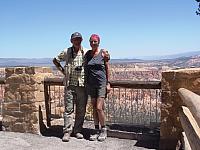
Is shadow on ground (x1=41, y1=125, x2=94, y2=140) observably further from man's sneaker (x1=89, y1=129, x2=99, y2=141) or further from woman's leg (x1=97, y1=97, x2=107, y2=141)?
woman's leg (x1=97, y1=97, x2=107, y2=141)

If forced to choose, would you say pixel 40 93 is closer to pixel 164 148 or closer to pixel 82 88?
pixel 82 88

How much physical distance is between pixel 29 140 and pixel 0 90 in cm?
301

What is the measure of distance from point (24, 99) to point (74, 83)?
133 centimetres

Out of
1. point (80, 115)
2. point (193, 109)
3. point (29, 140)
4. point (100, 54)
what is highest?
point (100, 54)

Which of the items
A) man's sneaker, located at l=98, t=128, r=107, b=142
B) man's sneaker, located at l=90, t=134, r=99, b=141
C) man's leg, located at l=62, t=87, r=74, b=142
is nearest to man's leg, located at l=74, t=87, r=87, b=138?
man's leg, located at l=62, t=87, r=74, b=142

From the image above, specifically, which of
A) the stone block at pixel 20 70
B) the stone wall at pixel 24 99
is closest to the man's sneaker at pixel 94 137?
the stone wall at pixel 24 99

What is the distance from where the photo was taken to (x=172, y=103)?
6156 mm

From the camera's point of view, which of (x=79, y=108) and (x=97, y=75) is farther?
(x=79, y=108)

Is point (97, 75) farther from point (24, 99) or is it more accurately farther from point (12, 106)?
point (12, 106)

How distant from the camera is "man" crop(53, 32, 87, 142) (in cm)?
694

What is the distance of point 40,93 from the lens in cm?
777

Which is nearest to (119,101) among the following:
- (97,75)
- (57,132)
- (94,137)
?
(57,132)

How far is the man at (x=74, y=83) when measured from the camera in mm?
6938

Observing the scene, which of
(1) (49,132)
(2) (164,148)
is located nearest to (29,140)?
(1) (49,132)
